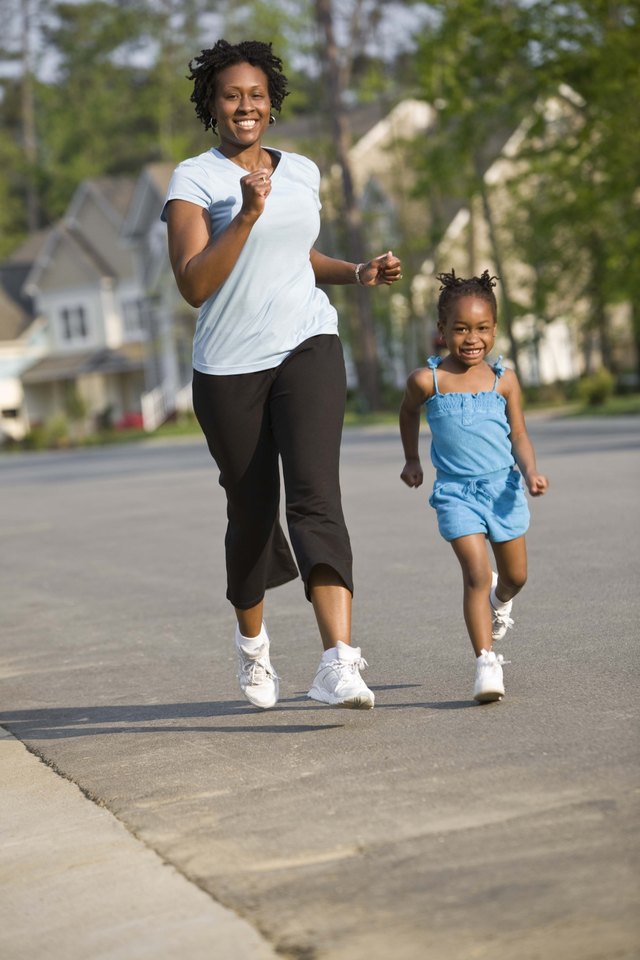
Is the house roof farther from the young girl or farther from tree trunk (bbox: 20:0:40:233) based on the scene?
the young girl

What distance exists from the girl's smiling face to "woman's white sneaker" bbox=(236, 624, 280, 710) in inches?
46.0

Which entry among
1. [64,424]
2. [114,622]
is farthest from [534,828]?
[64,424]

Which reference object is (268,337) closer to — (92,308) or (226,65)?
(226,65)

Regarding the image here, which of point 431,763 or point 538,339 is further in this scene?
point 538,339

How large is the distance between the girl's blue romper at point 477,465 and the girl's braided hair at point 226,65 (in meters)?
1.09

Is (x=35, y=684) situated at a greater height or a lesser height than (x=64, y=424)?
greater

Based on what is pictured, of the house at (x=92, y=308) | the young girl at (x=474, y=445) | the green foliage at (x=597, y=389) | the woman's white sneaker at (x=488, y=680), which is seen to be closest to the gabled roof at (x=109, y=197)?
the house at (x=92, y=308)

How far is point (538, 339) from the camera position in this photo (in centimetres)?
4406

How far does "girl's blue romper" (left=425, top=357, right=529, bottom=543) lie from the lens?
576cm

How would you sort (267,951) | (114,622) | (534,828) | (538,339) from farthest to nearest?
(538,339) < (114,622) < (534,828) < (267,951)

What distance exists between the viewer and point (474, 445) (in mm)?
5785

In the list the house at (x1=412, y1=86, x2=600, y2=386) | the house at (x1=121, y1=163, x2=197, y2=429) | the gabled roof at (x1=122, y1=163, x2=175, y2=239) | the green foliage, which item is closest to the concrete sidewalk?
the green foliage

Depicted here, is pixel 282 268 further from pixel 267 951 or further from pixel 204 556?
pixel 204 556

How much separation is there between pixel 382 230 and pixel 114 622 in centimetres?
4343
